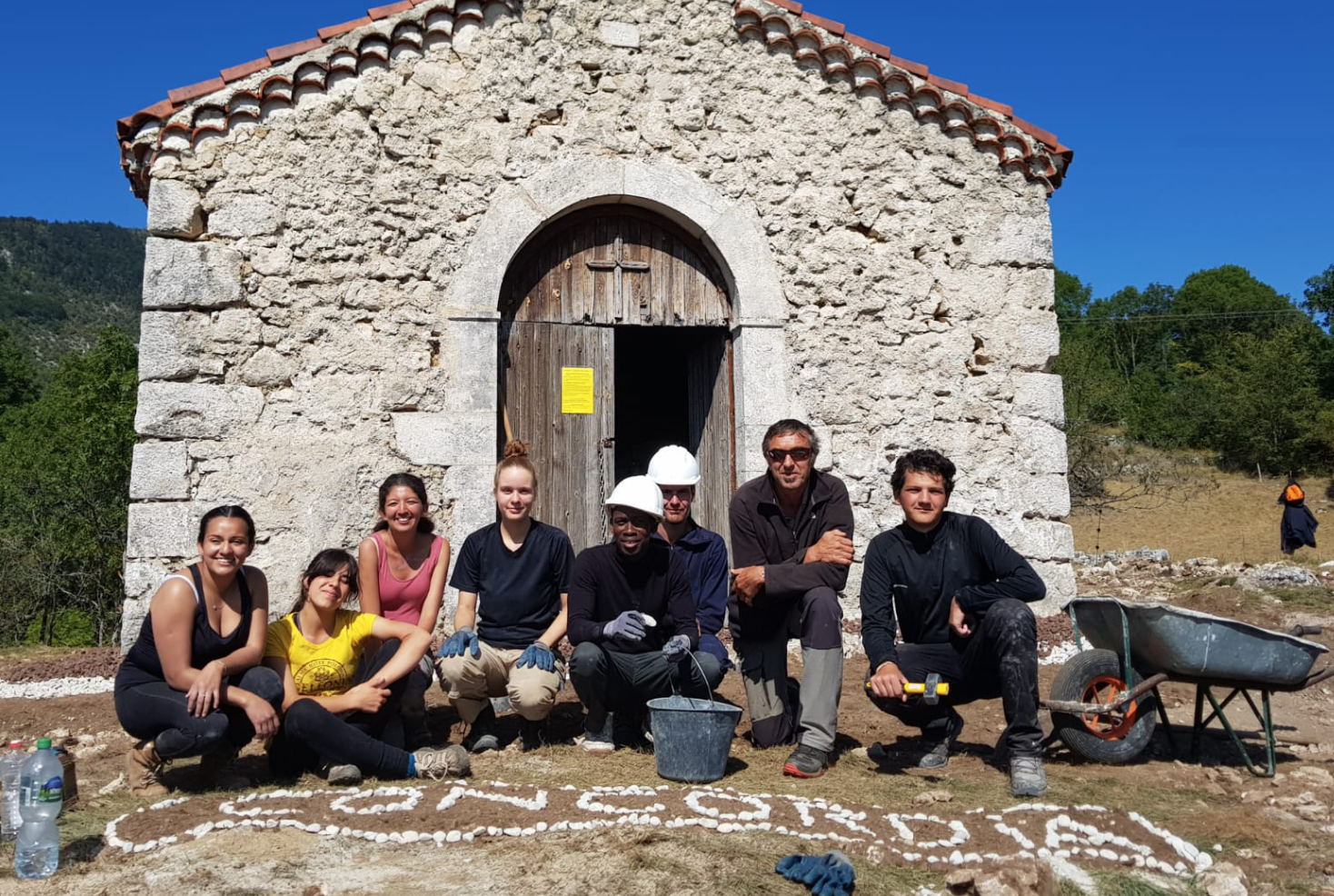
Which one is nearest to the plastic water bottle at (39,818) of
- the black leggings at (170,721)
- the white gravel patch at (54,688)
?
the black leggings at (170,721)

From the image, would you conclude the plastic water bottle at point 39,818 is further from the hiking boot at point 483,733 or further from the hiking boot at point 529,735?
the hiking boot at point 529,735

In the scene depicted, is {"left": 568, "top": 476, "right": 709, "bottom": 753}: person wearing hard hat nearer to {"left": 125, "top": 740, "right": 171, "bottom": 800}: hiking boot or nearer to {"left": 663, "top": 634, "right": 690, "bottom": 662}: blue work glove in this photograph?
{"left": 663, "top": 634, "right": 690, "bottom": 662}: blue work glove

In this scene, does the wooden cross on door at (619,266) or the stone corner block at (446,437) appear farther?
the wooden cross on door at (619,266)

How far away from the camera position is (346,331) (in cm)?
627

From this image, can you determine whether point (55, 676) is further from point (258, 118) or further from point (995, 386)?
point (995, 386)

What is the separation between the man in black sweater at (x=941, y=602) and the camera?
13.6 ft

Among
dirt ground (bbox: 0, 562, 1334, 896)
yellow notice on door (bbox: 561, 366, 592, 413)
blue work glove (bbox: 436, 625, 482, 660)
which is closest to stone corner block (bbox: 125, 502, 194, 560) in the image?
dirt ground (bbox: 0, 562, 1334, 896)

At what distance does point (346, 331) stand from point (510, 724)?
2.71 meters

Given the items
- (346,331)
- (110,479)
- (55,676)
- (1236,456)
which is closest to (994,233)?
(346,331)

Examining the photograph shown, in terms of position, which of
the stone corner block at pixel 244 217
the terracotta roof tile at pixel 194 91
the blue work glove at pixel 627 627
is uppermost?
the terracotta roof tile at pixel 194 91

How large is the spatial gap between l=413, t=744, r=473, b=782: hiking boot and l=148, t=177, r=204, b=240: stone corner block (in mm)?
3728

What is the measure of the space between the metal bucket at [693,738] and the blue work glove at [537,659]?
0.63 m

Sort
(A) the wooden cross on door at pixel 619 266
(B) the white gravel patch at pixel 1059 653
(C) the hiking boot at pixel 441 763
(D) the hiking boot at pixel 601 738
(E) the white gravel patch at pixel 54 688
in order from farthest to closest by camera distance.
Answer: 1. (A) the wooden cross on door at pixel 619 266
2. (B) the white gravel patch at pixel 1059 653
3. (E) the white gravel patch at pixel 54 688
4. (D) the hiking boot at pixel 601 738
5. (C) the hiking boot at pixel 441 763

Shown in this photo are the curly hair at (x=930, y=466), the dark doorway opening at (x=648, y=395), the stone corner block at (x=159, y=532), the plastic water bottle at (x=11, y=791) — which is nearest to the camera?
→ the plastic water bottle at (x=11, y=791)
